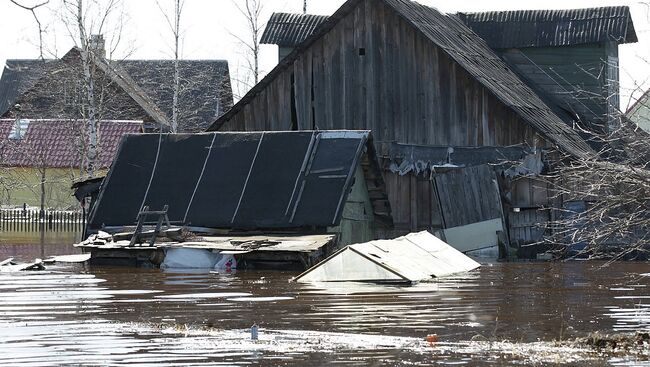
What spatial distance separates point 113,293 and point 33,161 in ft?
118

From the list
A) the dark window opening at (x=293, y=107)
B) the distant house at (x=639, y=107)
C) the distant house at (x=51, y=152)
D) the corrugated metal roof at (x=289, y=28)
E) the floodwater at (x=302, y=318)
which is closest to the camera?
the floodwater at (x=302, y=318)

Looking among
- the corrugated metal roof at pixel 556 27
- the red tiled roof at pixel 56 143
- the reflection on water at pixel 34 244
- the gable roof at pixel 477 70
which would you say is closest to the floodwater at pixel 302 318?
the gable roof at pixel 477 70

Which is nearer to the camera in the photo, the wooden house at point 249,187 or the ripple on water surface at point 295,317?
the ripple on water surface at point 295,317

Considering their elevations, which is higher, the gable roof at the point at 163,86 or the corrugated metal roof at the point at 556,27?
the gable roof at the point at 163,86

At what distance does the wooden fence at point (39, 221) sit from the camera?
154 feet

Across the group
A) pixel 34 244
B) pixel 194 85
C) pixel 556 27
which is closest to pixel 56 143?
pixel 194 85

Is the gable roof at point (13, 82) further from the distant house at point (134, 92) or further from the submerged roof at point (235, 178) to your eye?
the submerged roof at point (235, 178)

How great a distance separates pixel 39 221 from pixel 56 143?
11008 mm

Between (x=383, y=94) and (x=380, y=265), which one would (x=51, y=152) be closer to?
(x=383, y=94)

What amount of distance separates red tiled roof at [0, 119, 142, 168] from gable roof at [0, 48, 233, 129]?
4314 millimetres

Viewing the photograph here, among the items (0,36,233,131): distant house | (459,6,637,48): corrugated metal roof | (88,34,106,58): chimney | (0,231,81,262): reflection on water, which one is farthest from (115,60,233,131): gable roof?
(459,6,637,48): corrugated metal roof

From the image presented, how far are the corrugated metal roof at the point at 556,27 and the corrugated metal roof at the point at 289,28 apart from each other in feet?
15.8

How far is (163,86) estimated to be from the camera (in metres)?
63.1

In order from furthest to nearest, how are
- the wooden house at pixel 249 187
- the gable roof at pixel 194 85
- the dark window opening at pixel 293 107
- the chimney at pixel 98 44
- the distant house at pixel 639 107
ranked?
the gable roof at pixel 194 85, the chimney at pixel 98 44, the dark window opening at pixel 293 107, the wooden house at pixel 249 187, the distant house at pixel 639 107
